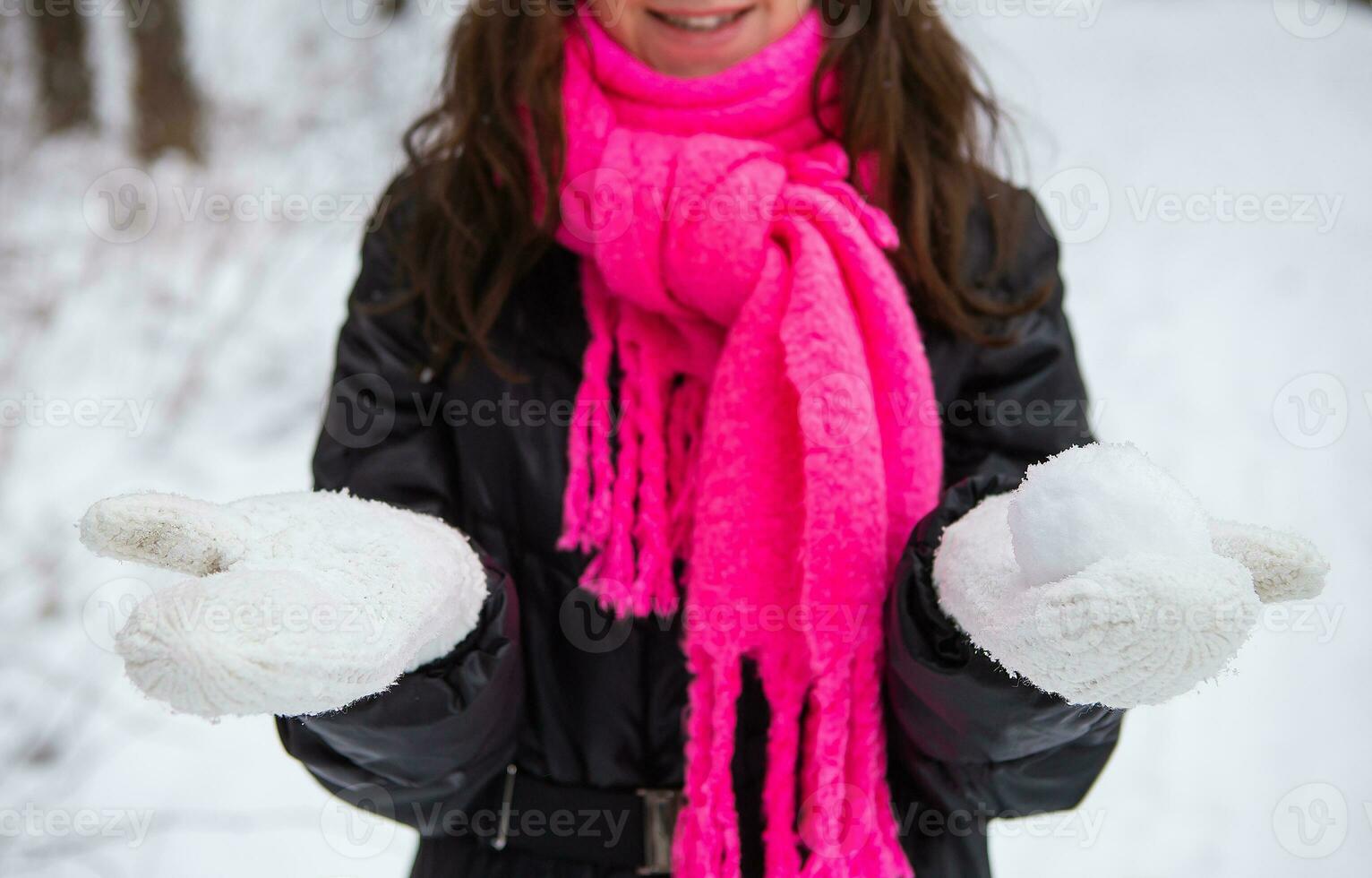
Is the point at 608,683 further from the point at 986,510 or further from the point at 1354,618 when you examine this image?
the point at 1354,618

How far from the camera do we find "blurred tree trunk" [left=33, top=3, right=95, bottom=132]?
367cm

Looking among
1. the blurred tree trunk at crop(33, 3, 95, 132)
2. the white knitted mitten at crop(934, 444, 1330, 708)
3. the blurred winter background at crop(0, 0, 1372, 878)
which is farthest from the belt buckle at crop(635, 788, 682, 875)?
the blurred tree trunk at crop(33, 3, 95, 132)

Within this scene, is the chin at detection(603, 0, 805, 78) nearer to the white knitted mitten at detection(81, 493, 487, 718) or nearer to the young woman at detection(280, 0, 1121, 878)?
the young woman at detection(280, 0, 1121, 878)

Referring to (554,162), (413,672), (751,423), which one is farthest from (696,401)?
(413,672)

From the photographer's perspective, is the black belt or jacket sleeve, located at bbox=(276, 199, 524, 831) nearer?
jacket sleeve, located at bbox=(276, 199, 524, 831)

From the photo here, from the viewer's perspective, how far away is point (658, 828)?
1.02 m

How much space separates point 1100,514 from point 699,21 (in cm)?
69

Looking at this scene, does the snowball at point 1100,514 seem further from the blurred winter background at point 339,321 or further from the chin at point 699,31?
the blurred winter background at point 339,321

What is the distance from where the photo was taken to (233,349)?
3.10 m

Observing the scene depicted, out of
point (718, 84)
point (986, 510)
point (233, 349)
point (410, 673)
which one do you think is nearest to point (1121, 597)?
point (986, 510)

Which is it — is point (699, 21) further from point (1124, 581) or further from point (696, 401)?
point (1124, 581)

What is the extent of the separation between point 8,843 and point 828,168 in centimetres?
208

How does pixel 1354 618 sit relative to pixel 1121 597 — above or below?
below

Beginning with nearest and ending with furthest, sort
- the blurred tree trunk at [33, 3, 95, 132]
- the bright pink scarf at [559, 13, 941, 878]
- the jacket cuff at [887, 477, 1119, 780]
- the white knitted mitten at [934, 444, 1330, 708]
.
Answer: the white knitted mitten at [934, 444, 1330, 708] → the jacket cuff at [887, 477, 1119, 780] → the bright pink scarf at [559, 13, 941, 878] → the blurred tree trunk at [33, 3, 95, 132]
